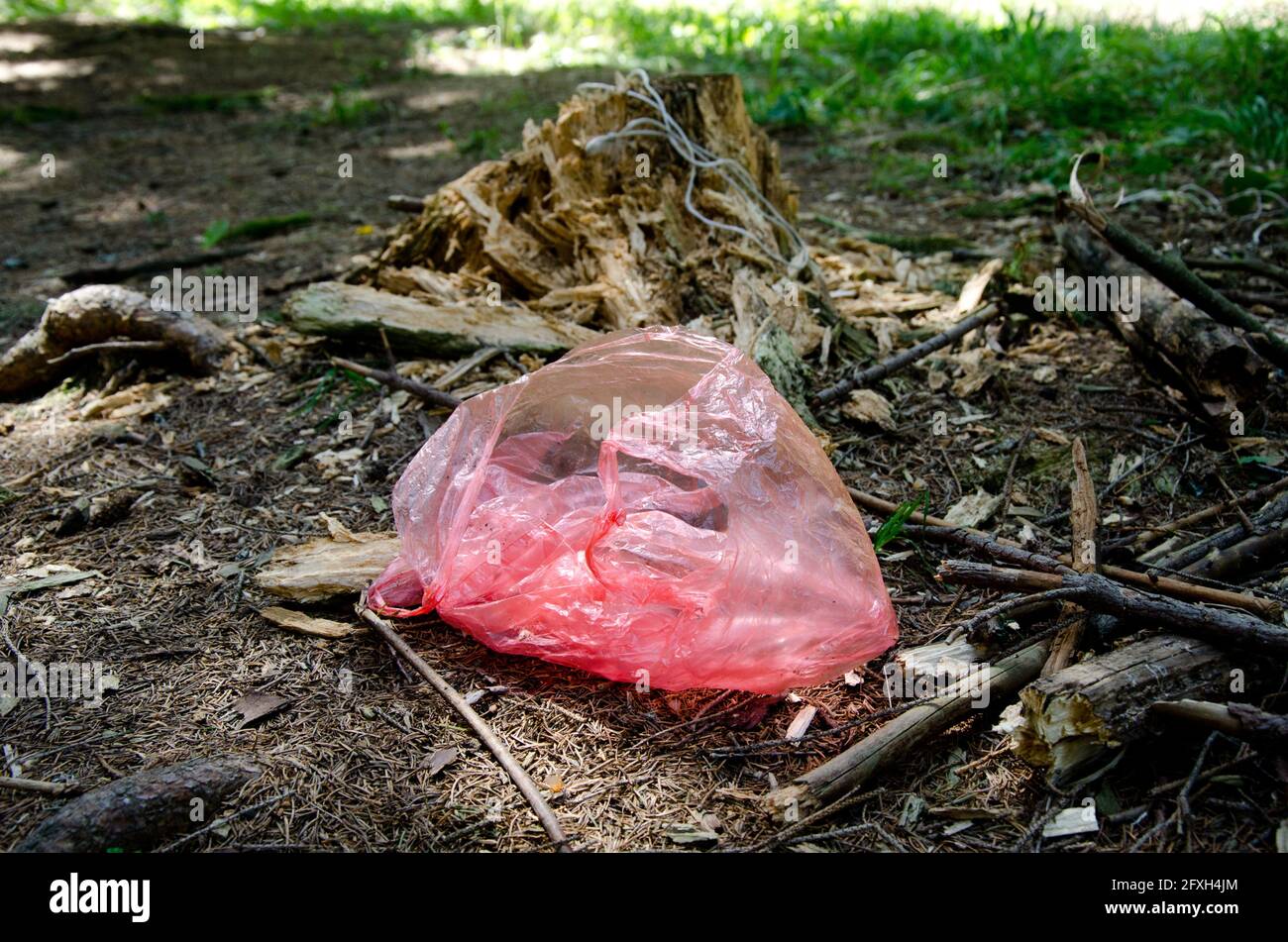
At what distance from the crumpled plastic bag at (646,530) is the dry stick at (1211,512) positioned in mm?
838

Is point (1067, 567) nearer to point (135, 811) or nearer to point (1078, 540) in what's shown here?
point (1078, 540)

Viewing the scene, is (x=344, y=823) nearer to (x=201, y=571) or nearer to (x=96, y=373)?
(x=201, y=571)

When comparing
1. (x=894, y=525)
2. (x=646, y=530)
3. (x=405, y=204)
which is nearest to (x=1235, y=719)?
(x=894, y=525)

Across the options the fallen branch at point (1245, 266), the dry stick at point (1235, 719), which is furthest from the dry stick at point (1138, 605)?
the fallen branch at point (1245, 266)

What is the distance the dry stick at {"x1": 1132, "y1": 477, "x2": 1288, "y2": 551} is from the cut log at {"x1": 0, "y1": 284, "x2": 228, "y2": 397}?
10.1 feet

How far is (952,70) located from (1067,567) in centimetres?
545

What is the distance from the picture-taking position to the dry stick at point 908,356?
302 centimetres

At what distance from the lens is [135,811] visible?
65.5 inches

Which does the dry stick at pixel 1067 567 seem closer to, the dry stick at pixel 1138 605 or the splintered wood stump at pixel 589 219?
the dry stick at pixel 1138 605

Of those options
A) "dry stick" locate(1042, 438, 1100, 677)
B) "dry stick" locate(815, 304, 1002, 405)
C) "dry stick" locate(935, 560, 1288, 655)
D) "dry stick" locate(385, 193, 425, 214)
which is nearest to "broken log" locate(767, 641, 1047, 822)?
"dry stick" locate(1042, 438, 1100, 677)

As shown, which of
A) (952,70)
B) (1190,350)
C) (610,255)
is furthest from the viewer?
(952,70)

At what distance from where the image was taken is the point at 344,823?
5.75ft

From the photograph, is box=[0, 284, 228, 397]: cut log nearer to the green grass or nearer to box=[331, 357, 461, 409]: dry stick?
box=[331, 357, 461, 409]: dry stick

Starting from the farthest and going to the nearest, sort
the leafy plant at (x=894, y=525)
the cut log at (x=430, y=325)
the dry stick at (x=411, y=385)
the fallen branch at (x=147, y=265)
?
1. the fallen branch at (x=147, y=265)
2. the cut log at (x=430, y=325)
3. the dry stick at (x=411, y=385)
4. the leafy plant at (x=894, y=525)
